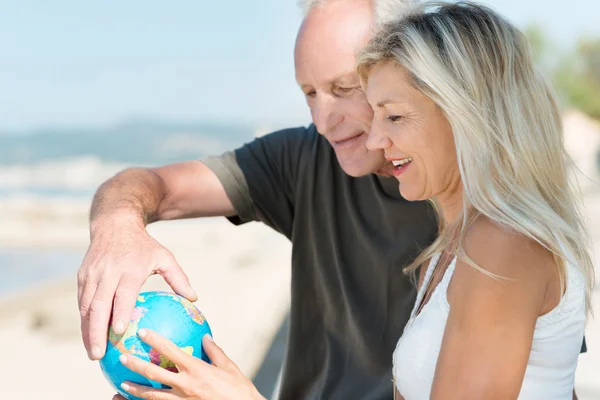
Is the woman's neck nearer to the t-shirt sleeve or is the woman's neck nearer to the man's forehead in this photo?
the man's forehead

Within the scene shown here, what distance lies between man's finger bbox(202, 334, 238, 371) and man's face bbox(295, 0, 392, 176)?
1.13 metres

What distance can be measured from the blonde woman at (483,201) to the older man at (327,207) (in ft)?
2.40

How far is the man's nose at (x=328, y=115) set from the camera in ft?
11.2

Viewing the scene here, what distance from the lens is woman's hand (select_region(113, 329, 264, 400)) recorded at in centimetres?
234

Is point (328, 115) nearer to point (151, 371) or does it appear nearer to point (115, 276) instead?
point (115, 276)

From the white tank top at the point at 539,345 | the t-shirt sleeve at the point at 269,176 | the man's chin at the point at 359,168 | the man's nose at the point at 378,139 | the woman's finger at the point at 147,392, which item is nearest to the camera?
the white tank top at the point at 539,345

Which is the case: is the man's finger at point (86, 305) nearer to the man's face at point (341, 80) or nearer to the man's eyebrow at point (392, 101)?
the man's eyebrow at point (392, 101)

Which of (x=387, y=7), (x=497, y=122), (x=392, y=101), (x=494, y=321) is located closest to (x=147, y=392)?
(x=494, y=321)

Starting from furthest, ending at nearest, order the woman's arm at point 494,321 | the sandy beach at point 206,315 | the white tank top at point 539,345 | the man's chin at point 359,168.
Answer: the sandy beach at point 206,315, the man's chin at point 359,168, the white tank top at point 539,345, the woman's arm at point 494,321

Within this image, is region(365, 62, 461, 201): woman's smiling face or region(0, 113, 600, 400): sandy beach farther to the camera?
region(0, 113, 600, 400): sandy beach

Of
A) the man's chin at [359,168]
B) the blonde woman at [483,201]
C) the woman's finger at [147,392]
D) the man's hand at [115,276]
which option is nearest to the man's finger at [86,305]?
the man's hand at [115,276]

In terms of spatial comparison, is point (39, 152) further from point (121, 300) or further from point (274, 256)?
point (121, 300)

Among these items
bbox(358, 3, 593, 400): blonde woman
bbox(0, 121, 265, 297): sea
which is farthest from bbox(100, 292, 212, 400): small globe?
bbox(0, 121, 265, 297): sea

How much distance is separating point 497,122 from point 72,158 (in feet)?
164
